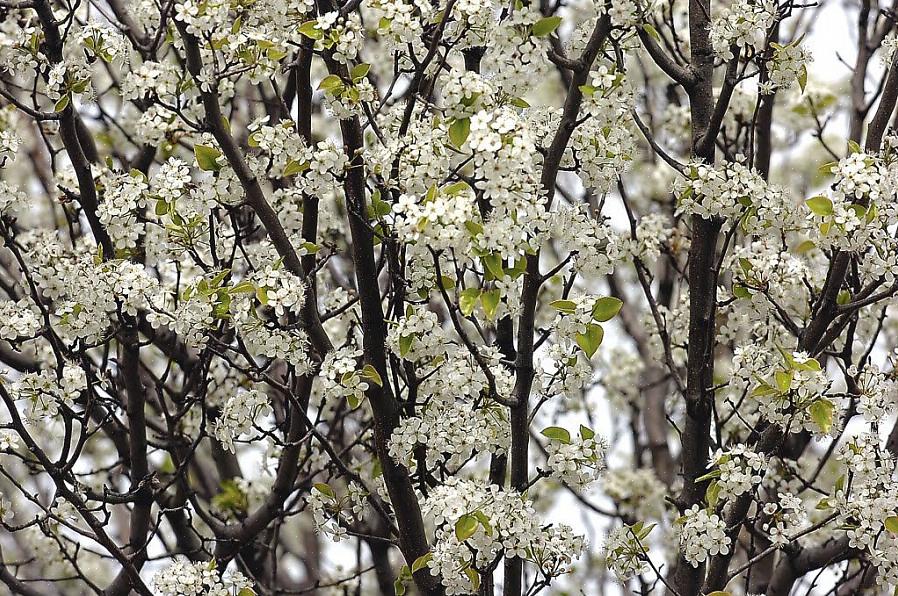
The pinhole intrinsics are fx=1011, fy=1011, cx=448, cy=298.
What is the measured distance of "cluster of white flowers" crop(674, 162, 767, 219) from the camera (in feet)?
8.97

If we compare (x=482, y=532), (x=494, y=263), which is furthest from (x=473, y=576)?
(x=494, y=263)

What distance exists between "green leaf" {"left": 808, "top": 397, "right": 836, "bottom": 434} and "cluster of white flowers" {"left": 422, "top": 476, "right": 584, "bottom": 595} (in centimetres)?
68

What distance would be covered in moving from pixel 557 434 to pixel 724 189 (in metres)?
0.81

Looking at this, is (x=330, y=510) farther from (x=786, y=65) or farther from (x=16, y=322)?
(x=786, y=65)

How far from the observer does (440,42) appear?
2447 millimetres

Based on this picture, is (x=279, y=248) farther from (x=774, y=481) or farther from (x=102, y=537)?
(x=774, y=481)

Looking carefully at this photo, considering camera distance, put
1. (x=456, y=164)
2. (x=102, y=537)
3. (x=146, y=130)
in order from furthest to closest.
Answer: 1. (x=146, y=130)
2. (x=102, y=537)
3. (x=456, y=164)

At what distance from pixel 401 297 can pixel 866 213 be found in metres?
1.20

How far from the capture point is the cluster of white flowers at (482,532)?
242 cm

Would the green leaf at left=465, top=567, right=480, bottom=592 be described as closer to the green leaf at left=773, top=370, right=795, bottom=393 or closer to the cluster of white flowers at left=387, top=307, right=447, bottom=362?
the cluster of white flowers at left=387, top=307, right=447, bottom=362

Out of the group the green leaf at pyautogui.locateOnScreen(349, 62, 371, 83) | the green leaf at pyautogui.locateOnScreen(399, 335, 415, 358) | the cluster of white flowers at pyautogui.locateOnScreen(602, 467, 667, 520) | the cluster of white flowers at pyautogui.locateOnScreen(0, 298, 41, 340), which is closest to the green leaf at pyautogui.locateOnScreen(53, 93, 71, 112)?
the cluster of white flowers at pyautogui.locateOnScreen(0, 298, 41, 340)

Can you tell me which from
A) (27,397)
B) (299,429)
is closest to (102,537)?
(27,397)

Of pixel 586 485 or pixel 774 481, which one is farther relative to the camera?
pixel 774 481

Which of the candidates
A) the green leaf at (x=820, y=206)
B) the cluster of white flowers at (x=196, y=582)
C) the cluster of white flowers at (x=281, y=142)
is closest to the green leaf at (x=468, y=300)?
the cluster of white flowers at (x=281, y=142)
